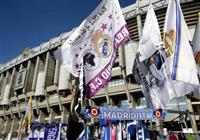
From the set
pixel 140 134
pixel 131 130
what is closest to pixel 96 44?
pixel 140 134

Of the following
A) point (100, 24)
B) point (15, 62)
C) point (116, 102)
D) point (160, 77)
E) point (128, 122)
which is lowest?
point (128, 122)

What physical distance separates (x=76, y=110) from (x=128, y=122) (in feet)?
12.2

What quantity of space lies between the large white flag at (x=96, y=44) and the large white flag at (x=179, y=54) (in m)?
1.33

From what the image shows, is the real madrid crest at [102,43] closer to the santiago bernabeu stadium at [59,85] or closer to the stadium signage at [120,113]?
the stadium signage at [120,113]

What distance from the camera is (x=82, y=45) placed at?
22.5 feet

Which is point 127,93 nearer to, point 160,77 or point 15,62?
point 160,77

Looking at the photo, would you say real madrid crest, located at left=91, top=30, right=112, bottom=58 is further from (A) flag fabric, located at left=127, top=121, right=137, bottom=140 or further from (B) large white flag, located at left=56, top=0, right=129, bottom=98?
(A) flag fabric, located at left=127, top=121, right=137, bottom=140

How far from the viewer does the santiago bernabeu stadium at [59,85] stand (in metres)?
27.7

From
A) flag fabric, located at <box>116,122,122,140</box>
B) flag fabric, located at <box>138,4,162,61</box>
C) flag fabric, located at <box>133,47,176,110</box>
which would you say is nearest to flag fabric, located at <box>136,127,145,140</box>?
flag fabric, located at <box>133,47,176,110</box>

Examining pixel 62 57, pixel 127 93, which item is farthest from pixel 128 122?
pixel 127 93

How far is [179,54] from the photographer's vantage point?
22.4 feet

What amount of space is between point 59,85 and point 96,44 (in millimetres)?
31567

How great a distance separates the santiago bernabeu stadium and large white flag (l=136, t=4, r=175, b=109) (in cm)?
1104

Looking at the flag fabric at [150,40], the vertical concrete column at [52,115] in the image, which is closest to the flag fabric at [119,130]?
the flag fabric at [150,40]
